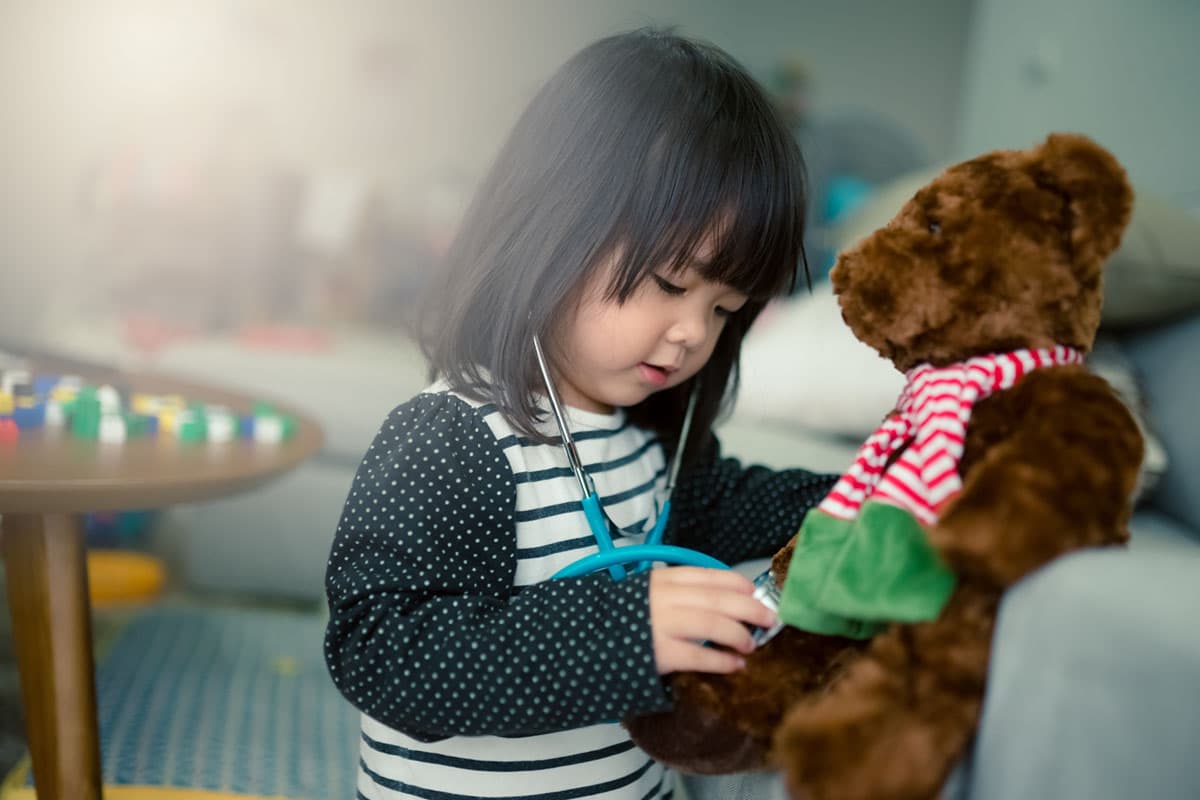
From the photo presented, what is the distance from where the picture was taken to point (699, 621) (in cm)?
49

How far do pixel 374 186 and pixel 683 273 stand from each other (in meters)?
1.64

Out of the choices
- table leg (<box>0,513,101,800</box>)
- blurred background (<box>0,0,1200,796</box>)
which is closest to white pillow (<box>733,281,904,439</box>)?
blurred background (<box>0,0,1200,796</box>)

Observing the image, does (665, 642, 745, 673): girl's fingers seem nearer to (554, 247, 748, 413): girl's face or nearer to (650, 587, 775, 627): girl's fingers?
(650, 587, 775, 627): girl's fingers

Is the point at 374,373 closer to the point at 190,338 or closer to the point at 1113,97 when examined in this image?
the point at 190,338

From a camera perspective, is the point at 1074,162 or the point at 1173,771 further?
the point at 1074,162

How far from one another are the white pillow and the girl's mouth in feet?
1.24

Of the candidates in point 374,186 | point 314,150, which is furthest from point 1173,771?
point 314,150

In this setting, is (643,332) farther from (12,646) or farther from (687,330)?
(12,646)

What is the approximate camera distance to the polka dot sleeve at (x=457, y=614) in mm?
493

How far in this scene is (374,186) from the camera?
2.12 m

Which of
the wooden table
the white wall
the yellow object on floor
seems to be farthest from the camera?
the yellow object on floor

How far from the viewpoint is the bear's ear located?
44 centimetres

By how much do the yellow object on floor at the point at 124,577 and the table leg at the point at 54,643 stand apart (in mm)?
797

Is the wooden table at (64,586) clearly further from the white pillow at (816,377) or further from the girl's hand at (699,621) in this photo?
the white pillow at (816,377)
